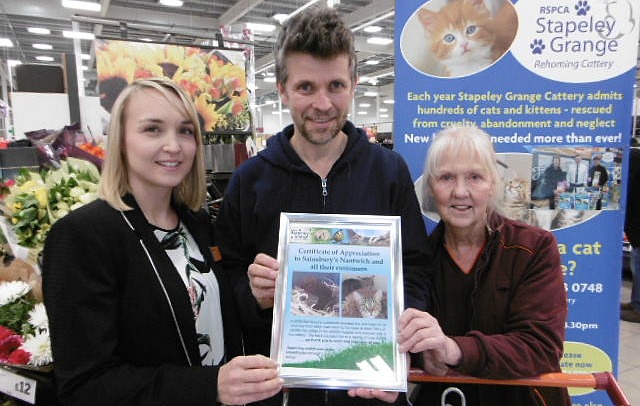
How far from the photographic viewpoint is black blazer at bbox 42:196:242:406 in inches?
43.3

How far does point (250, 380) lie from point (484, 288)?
886mm

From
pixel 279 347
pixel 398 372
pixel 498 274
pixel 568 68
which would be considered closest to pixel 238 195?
pixel 279 347

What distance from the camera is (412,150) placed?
2246 mm

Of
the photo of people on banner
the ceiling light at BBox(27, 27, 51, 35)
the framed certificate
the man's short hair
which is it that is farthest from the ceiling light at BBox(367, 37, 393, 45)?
the framed certificate

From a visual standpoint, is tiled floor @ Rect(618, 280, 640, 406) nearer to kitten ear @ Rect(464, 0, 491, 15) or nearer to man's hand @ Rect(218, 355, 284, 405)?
kitten ear @ Rect(464, 0, 491, 15)

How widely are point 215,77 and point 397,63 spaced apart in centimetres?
165

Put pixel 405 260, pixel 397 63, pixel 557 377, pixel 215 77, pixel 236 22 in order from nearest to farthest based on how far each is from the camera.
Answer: pixel 557 377, pixel 405 260, pixel 397 63, pixel 215 77, pixel 236 22

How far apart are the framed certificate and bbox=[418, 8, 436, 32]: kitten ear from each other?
1267 millimetres

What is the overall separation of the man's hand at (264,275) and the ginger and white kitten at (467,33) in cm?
145

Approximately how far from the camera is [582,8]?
2047 millimetres

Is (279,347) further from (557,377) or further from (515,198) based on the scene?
(515,198)

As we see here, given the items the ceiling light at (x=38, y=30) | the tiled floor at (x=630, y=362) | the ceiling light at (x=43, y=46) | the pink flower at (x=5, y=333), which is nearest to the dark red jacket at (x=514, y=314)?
the pink flower at (x=5, y=333)

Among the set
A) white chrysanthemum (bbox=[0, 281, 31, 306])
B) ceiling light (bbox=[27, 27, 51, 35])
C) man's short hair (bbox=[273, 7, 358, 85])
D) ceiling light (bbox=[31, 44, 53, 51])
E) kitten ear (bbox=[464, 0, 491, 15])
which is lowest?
white chrysanthemum (bbox=[0, 281, 31, 306])

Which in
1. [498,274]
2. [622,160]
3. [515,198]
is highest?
[622,160]
